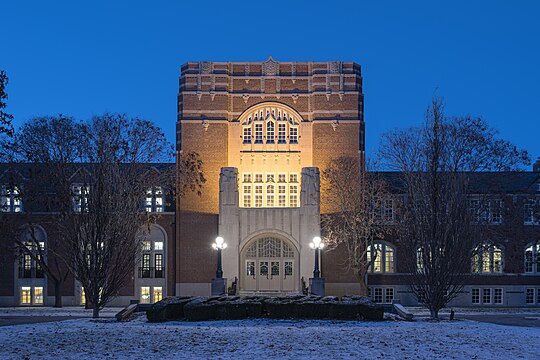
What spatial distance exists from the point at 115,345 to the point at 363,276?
A: 28.2 m

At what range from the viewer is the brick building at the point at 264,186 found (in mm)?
50719

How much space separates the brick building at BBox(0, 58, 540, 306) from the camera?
166 ft

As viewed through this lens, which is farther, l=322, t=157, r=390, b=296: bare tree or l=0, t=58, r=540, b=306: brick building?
l=0, t=58, r=540, b=306: brick building

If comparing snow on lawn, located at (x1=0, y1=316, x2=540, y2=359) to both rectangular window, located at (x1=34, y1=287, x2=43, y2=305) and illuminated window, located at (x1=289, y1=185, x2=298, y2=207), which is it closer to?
illuminated window, located at (x1=289, y1=185, x2=298, y2=207)

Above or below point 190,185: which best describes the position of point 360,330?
below

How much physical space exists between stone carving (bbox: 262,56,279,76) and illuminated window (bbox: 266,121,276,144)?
129 inches

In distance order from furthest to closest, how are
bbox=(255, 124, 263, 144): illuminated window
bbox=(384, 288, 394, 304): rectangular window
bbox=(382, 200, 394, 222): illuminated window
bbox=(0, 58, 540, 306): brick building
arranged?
bbox=(384, 288, 394, 304): rectangular window, bbox=(255, 124, 263, 144): illuminated window, bbox=(382, 200, 394, 222): illuminated window, bbox=(0, 58, 540, 306): brick building

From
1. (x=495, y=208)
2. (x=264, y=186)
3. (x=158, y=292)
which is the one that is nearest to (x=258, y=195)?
(x=264, y=186)

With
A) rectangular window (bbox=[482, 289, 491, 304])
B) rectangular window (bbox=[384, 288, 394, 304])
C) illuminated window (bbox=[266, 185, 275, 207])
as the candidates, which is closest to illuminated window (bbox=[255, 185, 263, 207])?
illuminated window (bbox=[266, 185, 275, 207])

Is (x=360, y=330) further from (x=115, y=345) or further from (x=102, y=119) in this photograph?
(x=102, y=119)

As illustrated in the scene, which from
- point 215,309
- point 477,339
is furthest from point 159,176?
point 477,339

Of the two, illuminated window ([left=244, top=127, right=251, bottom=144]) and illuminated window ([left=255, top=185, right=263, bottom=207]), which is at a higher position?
illuminated window ([left=244, top=127, right=251, bottom=144])

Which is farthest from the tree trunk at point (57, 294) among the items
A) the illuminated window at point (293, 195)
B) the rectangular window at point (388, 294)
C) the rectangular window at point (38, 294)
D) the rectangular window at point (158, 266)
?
the rectangular window at point (388, 294)

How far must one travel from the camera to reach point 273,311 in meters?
31.6
